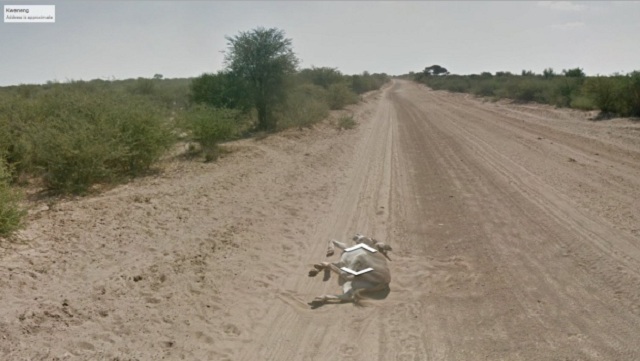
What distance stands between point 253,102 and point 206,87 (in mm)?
2473

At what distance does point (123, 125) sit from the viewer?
1259 centimetres

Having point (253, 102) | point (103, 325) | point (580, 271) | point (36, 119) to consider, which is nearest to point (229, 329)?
point (103, 325)

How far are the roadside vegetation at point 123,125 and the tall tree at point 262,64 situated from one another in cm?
5

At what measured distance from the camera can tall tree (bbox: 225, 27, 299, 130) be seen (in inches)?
901

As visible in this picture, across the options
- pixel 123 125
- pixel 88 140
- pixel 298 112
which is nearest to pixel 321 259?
pixel 88 140

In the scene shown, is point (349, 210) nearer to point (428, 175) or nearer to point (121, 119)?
point (428, 175)

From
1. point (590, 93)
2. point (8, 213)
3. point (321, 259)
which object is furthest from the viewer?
point (590, 93)

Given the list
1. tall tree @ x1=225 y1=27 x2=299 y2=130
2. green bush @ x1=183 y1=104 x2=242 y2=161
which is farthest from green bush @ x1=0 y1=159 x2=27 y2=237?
tall tree @ x1=225 y1=27 x2=299 y2=130

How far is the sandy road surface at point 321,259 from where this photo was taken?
15.5 feet

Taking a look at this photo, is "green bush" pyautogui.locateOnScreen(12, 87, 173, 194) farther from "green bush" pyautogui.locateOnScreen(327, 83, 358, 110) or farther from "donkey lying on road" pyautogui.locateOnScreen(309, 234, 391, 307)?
"green bush" pyautogui.locateOnScreen(327, 83, 358, 110)

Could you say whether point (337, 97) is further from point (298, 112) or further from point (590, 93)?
point (590, 93)

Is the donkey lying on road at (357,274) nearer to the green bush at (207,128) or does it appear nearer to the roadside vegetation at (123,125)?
the roadside vegetation at (123,125)

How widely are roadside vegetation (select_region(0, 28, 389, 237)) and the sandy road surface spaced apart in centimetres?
92

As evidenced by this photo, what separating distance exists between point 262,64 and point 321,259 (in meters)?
17.4
